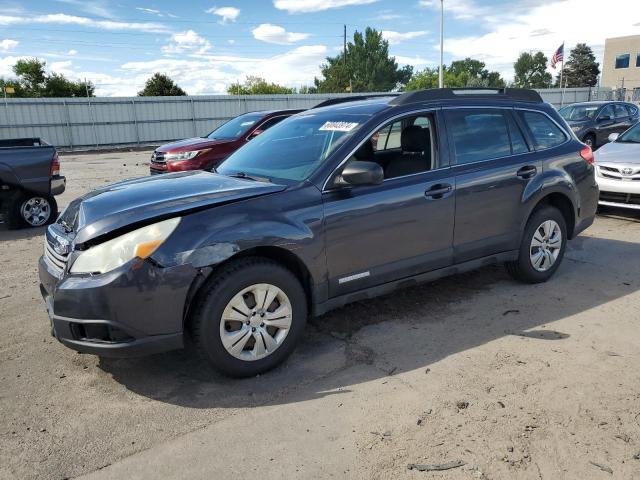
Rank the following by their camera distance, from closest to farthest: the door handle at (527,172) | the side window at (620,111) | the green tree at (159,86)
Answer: the door handle at (527,172), the side window at (620,111), the green tree at (159,86)

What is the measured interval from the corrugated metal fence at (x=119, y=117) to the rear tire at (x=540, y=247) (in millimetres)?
26953

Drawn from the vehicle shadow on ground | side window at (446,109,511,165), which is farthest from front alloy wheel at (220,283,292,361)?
side window at (446,109,511,165)

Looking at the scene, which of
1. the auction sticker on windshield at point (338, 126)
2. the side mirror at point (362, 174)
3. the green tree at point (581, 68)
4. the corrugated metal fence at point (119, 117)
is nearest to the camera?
the side mirror at point (362, 174)

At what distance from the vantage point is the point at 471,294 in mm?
5062

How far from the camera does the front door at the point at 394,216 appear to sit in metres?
3.79

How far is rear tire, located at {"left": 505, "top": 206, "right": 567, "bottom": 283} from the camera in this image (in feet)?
16.4

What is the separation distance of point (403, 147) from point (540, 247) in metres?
1.68

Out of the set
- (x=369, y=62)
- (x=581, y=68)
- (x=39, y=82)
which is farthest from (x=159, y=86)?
(x=581, y=68)

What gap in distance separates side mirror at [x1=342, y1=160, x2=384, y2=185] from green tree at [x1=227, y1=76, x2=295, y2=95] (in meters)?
69.9

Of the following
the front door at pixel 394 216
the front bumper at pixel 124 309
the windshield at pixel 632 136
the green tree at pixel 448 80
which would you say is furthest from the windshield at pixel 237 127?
the green tree at pixel 448 80

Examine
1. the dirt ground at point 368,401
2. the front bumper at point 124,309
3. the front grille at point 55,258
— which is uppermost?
the front grille at point 55,258

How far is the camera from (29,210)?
868 centimetres

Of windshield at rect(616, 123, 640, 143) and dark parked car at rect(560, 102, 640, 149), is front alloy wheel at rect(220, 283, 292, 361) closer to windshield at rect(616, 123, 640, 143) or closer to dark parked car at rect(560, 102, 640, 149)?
windshield at rect(616, 123, 640, 143)

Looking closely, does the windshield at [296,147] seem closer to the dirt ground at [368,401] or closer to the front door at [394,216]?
the front door at [394,216]
